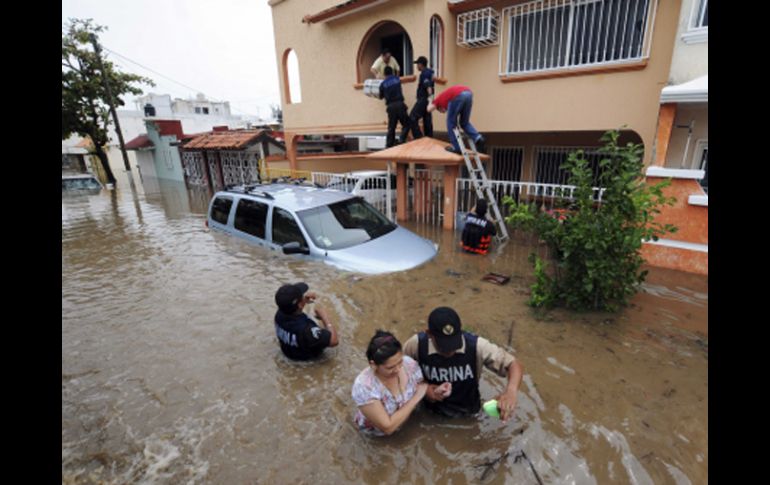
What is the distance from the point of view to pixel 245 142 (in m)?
15.0

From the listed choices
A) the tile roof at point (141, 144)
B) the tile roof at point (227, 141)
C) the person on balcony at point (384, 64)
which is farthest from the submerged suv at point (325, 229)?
the tile roof at point (141, 144)

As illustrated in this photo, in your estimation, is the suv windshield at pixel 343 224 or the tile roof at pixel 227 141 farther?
the tile roof at pixel 227 141

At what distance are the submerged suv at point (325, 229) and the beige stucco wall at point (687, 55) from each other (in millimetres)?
5353

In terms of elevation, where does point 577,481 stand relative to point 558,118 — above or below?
below

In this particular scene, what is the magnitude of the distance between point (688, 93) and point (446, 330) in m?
6.01

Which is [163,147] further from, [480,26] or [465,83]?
[480,26]

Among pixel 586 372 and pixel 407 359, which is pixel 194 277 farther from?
pixel 586 372

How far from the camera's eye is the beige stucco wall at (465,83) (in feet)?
22.9

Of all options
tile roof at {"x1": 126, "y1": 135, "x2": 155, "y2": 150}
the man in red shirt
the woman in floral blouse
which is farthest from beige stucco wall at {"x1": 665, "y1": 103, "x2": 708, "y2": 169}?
tile roof at {"x1": 126, "y1": 135, "x2": 155, "y2": 150}

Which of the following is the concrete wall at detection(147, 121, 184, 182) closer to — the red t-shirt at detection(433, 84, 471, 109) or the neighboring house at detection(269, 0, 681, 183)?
the neighboring house at detection(269, 0, 681, 183)

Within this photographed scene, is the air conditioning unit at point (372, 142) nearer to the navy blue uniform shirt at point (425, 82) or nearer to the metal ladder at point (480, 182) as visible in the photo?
the navy blue uniform shirt at point (425, 82)

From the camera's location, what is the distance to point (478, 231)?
20.9 ft
